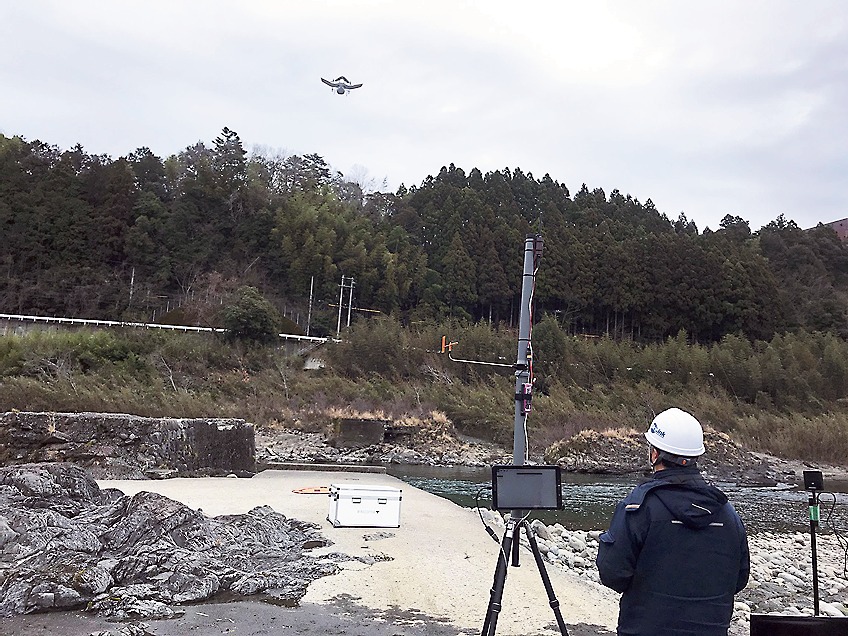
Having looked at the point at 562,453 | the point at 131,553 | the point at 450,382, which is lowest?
the point at 562,453

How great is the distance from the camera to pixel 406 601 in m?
4.83

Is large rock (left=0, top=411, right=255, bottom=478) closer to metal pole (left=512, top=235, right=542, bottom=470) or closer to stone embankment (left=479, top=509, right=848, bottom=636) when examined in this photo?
stone embankment (left=479, top=509, right=848, bottom=636)

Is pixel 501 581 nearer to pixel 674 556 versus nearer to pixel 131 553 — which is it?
pixel 674 556

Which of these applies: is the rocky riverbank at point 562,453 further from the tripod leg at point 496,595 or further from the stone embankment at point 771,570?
the tripod leg at point 496,595

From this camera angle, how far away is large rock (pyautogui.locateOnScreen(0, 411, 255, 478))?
11.4m

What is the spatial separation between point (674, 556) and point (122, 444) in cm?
1096

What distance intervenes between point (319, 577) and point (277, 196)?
43199 millimetres

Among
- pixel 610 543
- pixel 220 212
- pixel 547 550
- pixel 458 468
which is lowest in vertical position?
pixel 458 468

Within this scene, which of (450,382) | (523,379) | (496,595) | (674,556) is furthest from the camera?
(450,382)

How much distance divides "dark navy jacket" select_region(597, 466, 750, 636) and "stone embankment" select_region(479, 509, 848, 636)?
3322 mm

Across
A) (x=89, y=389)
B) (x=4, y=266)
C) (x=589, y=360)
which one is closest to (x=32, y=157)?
(x=4, y=266)

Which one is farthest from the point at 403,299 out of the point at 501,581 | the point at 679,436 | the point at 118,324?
the point at 679,436

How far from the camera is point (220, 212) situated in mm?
45219

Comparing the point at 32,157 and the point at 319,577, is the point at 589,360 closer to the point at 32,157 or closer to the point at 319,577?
the point at 319,577
